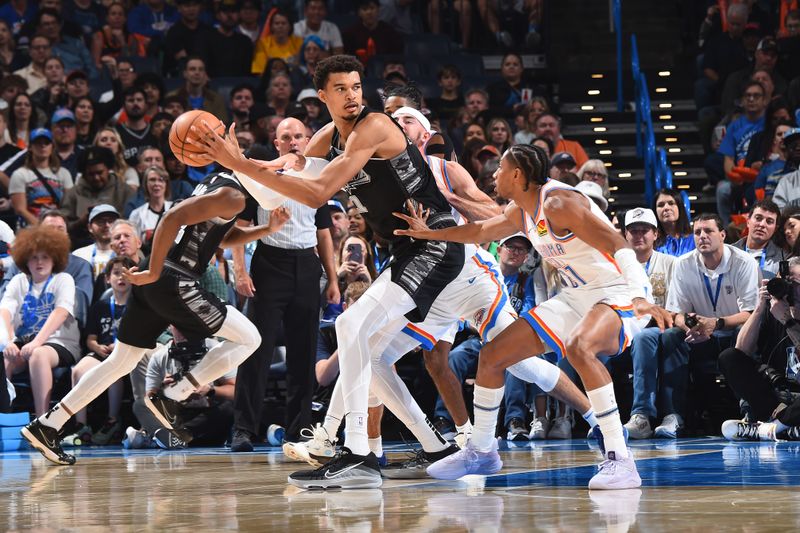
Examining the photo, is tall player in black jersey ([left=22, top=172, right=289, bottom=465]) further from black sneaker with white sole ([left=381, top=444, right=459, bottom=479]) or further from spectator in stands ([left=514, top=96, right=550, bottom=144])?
spectator in stands ([left=514, top=96, right=550, bottom=144])

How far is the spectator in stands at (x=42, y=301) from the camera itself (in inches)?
357

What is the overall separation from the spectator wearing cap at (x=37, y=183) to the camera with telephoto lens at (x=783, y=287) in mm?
6474

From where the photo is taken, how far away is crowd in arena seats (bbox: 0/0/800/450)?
830 centimetres

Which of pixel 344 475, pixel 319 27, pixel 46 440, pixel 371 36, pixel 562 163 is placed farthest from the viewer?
pixel 371 36

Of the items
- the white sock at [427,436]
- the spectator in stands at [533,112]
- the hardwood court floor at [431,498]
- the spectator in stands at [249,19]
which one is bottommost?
the hardwood court floor at [431,498]

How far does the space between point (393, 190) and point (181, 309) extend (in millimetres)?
1850

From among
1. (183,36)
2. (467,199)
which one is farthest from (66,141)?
(467,199)

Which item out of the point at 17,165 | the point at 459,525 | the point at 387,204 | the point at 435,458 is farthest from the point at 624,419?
the point at 17,165

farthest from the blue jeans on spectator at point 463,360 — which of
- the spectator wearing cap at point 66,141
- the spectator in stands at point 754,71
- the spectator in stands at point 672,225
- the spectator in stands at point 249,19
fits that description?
the spectator in stands at point 249,19

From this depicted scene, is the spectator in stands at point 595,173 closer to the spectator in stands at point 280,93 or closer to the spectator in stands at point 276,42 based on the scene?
the spectator in stands at point 280,93

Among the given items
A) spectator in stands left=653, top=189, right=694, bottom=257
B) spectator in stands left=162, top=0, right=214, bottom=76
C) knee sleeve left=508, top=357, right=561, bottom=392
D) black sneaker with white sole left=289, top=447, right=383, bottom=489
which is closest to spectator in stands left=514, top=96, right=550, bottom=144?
spectator in stands left=653, top=189, right=694, bottom=257

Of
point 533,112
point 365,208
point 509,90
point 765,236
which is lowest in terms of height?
point 365,208

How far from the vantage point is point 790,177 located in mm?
9492

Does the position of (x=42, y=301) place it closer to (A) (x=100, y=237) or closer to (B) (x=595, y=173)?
(A) (x=100, y=237)
